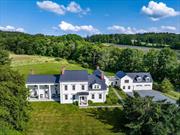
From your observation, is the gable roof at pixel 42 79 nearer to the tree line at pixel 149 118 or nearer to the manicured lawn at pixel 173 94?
the tree line at pixel 149 118

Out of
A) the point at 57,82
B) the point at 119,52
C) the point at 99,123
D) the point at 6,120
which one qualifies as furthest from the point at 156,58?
the point at 6,120

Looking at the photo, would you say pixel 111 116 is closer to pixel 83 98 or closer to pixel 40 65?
pixel 83 98

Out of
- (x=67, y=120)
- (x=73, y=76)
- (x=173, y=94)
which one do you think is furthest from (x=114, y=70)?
(x=67, y=120)

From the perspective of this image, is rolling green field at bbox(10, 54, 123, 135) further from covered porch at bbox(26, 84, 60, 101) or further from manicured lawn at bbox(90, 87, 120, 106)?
covered porch at bbox(26, 84, 60, 101)

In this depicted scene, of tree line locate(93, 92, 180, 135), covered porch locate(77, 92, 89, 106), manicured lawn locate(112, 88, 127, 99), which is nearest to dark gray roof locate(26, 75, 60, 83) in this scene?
covered porch locate(77, 92, 89, 106)

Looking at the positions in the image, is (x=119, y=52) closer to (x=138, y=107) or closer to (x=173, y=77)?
(x=173, y=77)
